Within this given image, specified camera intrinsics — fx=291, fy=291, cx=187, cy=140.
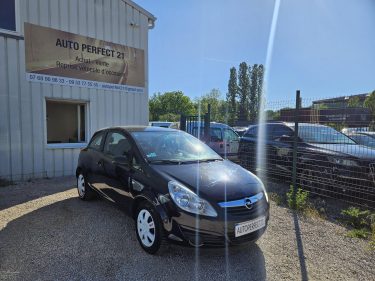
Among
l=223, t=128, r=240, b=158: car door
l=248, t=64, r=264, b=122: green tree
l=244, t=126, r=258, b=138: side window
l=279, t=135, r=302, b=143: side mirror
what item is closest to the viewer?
l=279, t=135, r=302, b=143: side mirror

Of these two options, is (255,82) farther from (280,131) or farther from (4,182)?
(4,182)

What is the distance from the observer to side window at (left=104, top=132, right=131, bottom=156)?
4.38 meters

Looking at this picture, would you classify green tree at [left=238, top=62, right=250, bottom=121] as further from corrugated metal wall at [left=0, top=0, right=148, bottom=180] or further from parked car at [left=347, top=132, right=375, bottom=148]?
parked car at [left=347, top=132, right=375, bottom=148]

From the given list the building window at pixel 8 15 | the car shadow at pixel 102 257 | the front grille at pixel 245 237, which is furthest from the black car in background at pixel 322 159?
the building window at pixel 8 15

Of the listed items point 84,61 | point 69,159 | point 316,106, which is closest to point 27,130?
point 69,159

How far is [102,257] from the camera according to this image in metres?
3.45

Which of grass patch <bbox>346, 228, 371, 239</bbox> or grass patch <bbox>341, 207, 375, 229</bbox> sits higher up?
grass patch <bbox>341, 207, 375, 229</bbox>

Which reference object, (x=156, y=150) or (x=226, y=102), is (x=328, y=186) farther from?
(x=226, y=102)

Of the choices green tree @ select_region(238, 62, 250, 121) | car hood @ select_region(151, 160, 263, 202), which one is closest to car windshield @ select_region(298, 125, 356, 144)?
car hood @ select_region(151, 160, 263, 202)

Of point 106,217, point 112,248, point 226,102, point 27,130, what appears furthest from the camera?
point 226,102

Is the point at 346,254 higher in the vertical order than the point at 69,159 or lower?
lower

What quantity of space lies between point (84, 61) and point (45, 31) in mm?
1256

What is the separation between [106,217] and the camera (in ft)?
15.5

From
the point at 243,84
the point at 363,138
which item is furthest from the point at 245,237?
the point at 243,84
